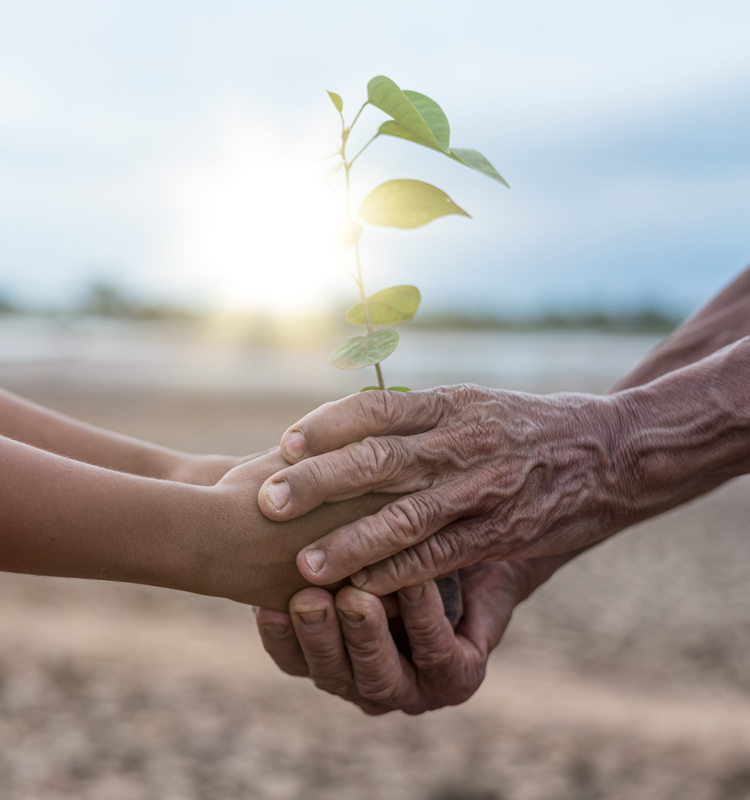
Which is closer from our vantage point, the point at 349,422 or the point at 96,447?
the point at 349,422

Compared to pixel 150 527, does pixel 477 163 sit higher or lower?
higher

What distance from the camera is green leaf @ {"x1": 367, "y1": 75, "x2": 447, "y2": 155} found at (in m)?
1.33

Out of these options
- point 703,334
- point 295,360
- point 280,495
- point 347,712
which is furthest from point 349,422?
Result: point 295,360

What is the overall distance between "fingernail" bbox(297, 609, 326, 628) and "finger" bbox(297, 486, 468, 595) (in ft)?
0.28

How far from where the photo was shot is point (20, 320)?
27.6m

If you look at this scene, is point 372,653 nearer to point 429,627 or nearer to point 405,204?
point 429,627

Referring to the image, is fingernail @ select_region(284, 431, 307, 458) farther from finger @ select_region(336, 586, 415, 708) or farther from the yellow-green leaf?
the yellow-green leaf

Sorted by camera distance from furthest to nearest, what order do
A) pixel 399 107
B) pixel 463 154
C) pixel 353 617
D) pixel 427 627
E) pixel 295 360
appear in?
pixel 295 360
pixel 427 627
pixel 353 617
pixel 463 154
pixel 399 107

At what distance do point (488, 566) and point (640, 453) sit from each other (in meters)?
0.57

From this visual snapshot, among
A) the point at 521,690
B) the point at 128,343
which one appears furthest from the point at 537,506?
the point at 128,343

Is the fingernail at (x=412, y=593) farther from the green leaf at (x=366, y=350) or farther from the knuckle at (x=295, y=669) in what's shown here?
the green leaf at (x=366, y=350)

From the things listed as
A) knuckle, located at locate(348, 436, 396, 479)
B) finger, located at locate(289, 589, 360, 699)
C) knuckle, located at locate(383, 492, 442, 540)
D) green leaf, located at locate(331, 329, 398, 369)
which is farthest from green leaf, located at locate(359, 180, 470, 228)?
finger, located at locate(289, 589, 360, 699)

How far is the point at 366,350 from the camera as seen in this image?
147cm

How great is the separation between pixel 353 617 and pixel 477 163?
97 cm
